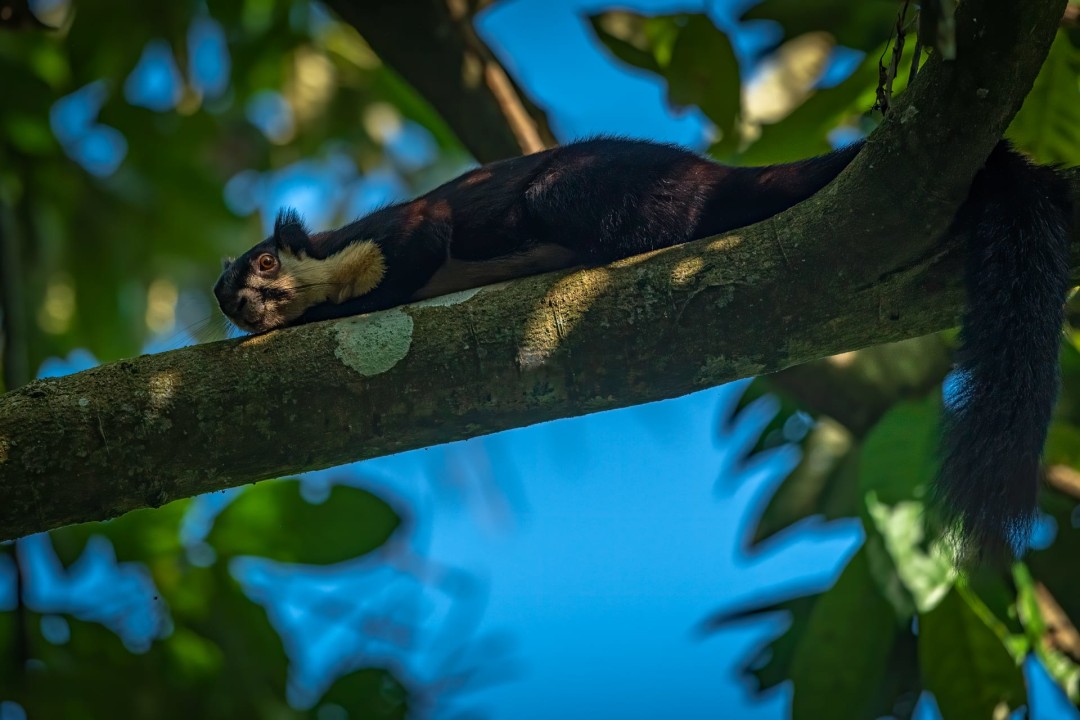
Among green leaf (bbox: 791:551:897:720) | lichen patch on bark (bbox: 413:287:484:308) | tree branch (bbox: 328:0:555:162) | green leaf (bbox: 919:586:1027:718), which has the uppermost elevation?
tree branch (bbox: 328:0:555:162)

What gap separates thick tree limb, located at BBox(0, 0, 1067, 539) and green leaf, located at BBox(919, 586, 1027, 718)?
127 centimetres

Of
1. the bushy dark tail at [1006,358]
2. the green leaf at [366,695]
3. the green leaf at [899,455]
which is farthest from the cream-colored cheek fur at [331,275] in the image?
the bushy dark tail at [1006,358]

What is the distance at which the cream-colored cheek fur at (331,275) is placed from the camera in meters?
3.81

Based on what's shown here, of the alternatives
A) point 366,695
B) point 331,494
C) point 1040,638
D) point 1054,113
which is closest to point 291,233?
point 331,494

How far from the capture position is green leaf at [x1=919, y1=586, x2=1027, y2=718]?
3494 millimetres

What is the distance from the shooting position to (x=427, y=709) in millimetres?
4977

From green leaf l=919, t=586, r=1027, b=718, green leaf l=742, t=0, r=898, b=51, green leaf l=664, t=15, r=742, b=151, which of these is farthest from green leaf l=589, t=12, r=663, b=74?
green leaf l=919, t=586, r=1027, b=718

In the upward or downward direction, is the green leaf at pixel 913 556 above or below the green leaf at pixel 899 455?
below

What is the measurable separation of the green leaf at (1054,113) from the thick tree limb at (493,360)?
122cm

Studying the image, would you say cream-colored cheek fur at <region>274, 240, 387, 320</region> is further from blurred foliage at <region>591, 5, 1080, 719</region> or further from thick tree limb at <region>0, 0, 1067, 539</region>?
blurred foliage at <region>591, 5, 1080, 719</region>

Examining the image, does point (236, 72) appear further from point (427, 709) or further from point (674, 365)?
point (674, 365)

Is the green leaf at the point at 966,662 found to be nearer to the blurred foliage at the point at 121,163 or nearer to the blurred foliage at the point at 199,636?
the blurred foliage at the point at 199,636

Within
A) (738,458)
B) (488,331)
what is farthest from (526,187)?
(738,458)

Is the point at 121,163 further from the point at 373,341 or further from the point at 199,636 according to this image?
the point at 373,341
